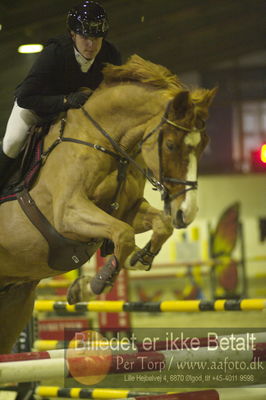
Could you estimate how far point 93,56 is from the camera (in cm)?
346

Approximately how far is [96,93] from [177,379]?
170 centimetres

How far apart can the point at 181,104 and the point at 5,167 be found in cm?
113

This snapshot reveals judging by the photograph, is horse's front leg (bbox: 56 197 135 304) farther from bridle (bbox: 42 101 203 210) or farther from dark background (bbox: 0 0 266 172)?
dark background (bbox: 0 0 266 172)

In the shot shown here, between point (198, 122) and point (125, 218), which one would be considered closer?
point (198, 122)

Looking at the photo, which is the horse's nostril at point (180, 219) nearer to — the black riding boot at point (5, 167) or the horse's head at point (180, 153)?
the horse's head at point (180, 153)

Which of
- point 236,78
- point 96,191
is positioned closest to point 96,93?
point 96,191

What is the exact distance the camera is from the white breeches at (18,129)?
3571mm

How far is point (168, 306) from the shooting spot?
394cm

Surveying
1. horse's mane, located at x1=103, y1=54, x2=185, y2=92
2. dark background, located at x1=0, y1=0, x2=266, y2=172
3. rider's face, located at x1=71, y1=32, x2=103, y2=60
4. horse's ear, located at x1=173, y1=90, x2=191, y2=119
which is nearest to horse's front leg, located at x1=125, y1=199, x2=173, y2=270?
horse's ear, located at x1=173, y1=90, x2=191, y2=119

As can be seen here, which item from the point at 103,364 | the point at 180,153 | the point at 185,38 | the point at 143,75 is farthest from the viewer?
the point at 185,38

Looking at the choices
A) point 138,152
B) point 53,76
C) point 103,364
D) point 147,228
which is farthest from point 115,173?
point 103,364

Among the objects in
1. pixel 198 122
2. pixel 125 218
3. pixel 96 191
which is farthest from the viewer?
pixel 125 218

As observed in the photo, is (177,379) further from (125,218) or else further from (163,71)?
(163,71)

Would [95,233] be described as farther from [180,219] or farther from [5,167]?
[5,167]
